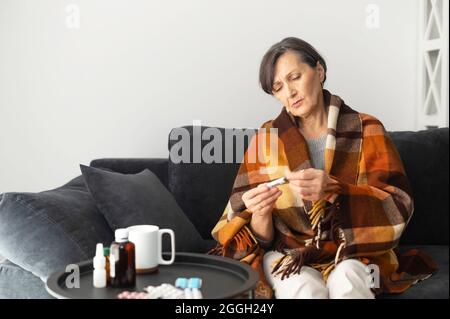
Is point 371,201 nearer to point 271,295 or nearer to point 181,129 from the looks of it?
point 271,295

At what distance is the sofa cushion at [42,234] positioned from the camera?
1744mm

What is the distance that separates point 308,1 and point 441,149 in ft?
3.09

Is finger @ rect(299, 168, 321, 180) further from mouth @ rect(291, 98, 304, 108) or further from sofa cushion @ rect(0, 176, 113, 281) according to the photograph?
sofa cushion @ rect(0, 176, 113, 281)

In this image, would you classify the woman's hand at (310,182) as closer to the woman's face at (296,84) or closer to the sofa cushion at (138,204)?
the woman's face at (296,84)

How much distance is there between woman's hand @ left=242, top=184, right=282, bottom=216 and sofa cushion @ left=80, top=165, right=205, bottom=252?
419 millimetres

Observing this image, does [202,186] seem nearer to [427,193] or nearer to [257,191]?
[257,191]

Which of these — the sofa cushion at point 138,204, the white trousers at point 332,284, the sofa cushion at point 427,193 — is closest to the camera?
the white trousers at point 332,284

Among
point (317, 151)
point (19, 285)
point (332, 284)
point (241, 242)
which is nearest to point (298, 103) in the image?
point (317, 151)

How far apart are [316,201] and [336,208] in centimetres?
8

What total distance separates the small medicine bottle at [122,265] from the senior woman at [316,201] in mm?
466

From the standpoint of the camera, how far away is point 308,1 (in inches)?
109

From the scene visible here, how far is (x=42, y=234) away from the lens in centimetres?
177

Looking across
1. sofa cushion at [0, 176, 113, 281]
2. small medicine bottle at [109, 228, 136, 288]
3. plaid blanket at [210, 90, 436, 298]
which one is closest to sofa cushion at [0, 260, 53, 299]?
sofa cushion at [0, 176, 113, 281]

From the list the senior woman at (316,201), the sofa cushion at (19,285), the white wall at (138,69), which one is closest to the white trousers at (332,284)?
the senior woman at (316,201)
